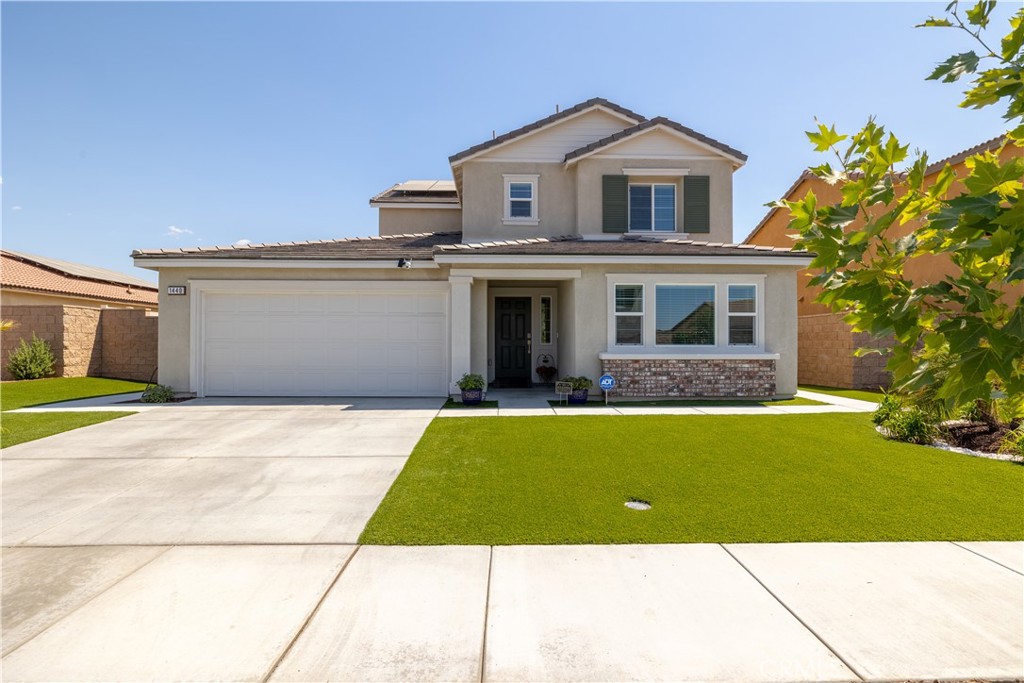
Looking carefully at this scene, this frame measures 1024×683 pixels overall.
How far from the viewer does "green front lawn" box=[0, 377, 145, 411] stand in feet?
38.1

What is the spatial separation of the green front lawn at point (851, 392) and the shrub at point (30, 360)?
71.6 ft

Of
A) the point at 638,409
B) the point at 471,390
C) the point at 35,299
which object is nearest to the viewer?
the point at 638,409

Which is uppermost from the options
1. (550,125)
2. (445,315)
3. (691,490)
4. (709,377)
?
(550,125)

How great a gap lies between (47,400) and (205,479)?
30.9 ft

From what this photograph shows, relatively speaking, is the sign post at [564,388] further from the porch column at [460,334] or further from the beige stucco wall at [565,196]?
the beige stucco wall at [565,196]

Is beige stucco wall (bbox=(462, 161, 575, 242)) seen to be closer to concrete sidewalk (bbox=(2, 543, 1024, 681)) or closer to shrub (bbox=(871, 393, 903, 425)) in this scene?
shrub (bbox=(871, 393, 903, 425))

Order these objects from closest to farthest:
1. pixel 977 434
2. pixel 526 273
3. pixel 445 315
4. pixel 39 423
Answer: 1. pixel 977 434
2. pixel 39 423
3. pixel 526 273
4. pixel 445 315

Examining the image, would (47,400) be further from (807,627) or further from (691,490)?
(807,627)

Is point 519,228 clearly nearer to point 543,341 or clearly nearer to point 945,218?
point 543,341

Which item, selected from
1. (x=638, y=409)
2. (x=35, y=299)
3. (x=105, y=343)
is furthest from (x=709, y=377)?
(x=35, y=299)

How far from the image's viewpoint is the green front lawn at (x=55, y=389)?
11609 millimetres

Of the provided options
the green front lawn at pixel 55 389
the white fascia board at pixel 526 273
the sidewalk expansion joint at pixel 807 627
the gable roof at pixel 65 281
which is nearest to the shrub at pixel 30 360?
the green front lawn at pixel 55 389

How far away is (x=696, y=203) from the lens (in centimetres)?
1393

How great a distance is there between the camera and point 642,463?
20.8 feet
